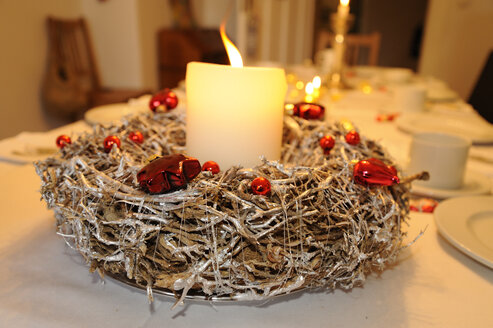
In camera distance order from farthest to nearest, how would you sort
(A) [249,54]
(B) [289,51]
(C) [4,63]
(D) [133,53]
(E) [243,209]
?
1. (B) [289,51]
2. (A) [249,54]
3. (D) [133,53]
4. (C) [4,63]
5. (E) [243,209]

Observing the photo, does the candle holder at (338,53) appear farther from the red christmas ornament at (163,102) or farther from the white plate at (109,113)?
the red christmas ornament at (163,102)

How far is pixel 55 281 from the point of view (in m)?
0.40

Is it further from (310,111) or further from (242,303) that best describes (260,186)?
(310,111)

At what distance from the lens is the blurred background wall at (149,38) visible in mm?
2264

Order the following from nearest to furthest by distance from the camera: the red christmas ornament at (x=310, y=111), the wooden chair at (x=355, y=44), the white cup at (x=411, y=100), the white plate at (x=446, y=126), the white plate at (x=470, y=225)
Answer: the white plate at (x=470, y=225)
the red christmas ornament at (x=310, y=111)
the white plate at (x=446, y=126)
the white cup at (x=411, y=100)
the wooden chair at (x=355, y=44)

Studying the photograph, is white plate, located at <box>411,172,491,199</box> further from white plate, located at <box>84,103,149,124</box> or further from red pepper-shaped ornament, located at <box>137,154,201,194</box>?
white plate, located at <box>84,103,149,124</box>

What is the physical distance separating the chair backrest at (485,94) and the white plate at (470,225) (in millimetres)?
1408

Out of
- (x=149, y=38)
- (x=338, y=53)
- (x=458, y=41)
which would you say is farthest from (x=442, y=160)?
(x=458, y=41)

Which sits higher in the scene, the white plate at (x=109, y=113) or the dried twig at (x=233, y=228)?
the dried twig at (x=233, y=228)

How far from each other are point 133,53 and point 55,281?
2.71 m

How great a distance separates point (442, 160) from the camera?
0.65 metres

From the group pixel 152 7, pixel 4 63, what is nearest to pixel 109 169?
pixel 4 63

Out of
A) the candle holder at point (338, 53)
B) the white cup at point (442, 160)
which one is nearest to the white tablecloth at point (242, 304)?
the white cup at point (442, 160)

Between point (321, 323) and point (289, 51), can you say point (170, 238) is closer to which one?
point (321, 323)
